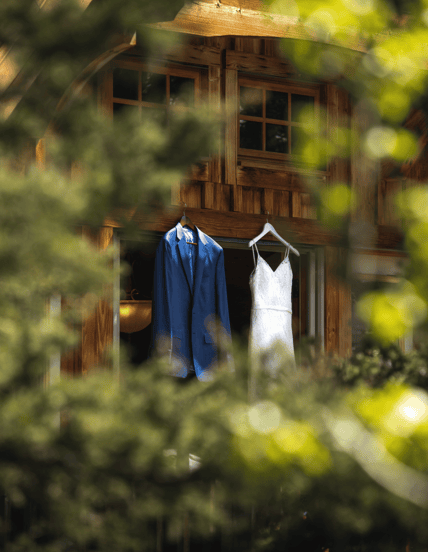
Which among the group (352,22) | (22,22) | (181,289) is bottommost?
(181,289)

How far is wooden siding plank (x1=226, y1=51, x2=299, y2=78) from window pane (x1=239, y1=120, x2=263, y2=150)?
0.40 m

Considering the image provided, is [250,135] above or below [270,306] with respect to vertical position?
above

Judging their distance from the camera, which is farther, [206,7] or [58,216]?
[206,7]

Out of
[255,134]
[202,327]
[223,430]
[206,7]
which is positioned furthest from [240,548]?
[255,134]

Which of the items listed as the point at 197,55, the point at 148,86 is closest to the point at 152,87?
the point at 148,86

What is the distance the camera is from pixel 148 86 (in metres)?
4.01

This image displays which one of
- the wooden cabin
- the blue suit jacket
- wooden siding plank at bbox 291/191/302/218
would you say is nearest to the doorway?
the wooden cabin

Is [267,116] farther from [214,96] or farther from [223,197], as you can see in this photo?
[223,197]

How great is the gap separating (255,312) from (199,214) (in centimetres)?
81

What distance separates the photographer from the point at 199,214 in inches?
155

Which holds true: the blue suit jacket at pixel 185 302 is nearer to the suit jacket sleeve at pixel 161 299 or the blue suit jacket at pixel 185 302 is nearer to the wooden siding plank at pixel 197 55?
the suit jacket sleeve at pixel 161 299

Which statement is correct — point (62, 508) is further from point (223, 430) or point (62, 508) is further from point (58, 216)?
point (58, 216)

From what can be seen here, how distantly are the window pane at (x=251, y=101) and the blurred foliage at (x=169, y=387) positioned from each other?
2943 millimetres

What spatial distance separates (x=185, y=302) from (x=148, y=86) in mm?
1628
